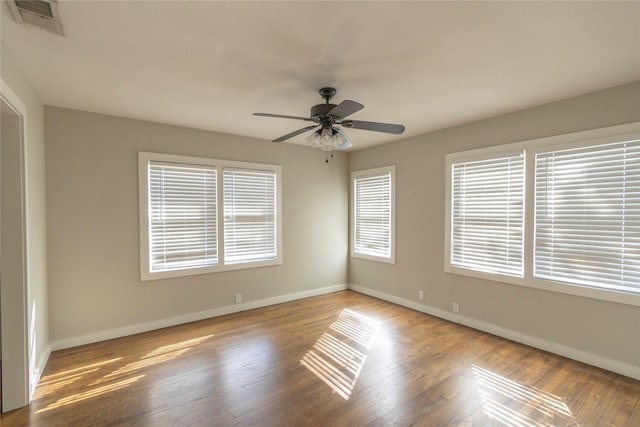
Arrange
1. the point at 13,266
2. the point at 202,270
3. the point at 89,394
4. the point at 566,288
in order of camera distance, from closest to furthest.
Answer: the point at 13,266 < the point at 89,394 < the point at 566,288 < the point at 202,270

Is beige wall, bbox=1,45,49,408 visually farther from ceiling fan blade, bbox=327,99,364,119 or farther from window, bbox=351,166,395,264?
window, bbox=351,166,395,264

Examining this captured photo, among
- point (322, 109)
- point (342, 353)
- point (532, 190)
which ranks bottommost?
point (342, 353)

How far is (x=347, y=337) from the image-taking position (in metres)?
3.58

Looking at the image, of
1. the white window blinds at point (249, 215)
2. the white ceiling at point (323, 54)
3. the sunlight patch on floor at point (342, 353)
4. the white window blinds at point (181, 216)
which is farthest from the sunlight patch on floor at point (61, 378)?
the white ceiling at point (323, 54)

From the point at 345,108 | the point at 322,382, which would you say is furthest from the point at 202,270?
the point at 345,108

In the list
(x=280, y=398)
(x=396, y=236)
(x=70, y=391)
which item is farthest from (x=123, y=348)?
(x=396, y=236)

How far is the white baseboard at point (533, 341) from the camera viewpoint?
275cm

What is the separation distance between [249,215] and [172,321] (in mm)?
1771

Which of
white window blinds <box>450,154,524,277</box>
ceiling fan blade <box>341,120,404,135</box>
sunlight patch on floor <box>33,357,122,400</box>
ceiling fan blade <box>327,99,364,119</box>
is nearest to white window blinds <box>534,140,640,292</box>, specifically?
white window blinds <box>450,154,524,277</box>

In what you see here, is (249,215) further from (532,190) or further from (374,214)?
(532,190)

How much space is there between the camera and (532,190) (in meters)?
3.29

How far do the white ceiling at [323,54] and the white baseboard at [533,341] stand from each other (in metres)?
2.58

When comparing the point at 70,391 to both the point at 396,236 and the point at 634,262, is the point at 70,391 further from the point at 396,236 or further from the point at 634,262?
the point at 634,262

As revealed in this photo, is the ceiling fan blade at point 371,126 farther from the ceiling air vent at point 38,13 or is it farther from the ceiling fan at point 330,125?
the ceiling air vent at point 38,13
